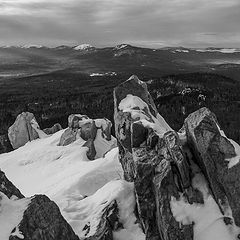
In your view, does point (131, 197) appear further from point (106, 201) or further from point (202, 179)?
point (202, 179)

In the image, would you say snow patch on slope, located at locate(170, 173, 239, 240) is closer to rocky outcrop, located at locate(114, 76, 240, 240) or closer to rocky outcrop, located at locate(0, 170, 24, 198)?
rocky outcrop, located at locate(114, 76, 240, 240)

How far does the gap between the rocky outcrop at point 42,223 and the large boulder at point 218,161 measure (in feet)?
31.4

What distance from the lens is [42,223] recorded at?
23531 millimetres

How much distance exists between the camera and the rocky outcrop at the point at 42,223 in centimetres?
2281

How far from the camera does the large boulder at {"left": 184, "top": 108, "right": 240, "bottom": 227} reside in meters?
25.3

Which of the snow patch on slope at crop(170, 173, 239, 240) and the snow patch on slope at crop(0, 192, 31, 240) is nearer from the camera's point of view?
the snow patch on slope at crop(0, 192, 31, 240)

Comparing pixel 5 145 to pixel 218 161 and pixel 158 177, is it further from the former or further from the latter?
pixel 218 161

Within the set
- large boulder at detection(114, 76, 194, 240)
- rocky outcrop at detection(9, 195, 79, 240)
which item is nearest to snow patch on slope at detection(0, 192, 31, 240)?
rocky outcrop at detection(9, 195, 79, 240)

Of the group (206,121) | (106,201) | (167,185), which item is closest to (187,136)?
(206,121)

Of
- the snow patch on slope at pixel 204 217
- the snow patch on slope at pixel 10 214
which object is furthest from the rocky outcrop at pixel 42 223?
the snow patch on slope at pixel 204 217

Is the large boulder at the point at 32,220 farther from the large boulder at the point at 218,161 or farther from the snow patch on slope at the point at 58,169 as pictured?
the snow patch on slope at the point at 58,169

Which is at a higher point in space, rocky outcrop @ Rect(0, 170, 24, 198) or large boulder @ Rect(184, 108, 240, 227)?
large boulder @ Rect(184, 108, 240, 227)

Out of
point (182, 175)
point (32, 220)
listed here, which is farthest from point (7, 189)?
point (182, 175)

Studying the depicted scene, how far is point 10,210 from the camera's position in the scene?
2452cm
